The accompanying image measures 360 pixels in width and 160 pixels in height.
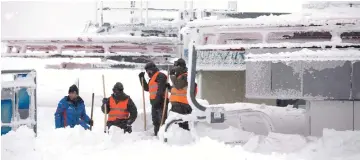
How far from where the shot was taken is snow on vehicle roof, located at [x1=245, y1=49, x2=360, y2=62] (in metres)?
6.16

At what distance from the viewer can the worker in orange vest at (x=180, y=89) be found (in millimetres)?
7262

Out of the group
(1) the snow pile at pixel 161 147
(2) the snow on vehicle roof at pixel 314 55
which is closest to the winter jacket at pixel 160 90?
(1) the snow pile at pixel 161 147

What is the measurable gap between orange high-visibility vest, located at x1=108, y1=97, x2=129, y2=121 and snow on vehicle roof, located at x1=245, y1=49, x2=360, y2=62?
227 centimetres

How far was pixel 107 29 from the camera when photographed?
12.5m

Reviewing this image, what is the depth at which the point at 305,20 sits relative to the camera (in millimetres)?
6328

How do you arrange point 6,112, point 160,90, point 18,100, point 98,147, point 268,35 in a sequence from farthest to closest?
point 160,90 < point 268,35 < point 98,147 < point 18,100 < point 6,112

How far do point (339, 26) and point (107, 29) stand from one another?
7.46m

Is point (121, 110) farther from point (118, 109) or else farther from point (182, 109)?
point (182, 109)

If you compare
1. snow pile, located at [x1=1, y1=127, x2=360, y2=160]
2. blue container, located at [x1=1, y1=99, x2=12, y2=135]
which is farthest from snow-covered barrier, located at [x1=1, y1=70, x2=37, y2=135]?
snow pile, located at [x1=1, y1=127, x2=360, y2=160]

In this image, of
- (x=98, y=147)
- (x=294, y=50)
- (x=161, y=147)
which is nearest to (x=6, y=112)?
(x=98, y=147)

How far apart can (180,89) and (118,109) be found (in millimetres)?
1031

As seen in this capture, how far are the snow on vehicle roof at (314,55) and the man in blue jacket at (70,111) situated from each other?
289 cm

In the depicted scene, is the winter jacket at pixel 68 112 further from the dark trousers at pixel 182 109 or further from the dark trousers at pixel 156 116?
the dark trousers at pixel 182 109

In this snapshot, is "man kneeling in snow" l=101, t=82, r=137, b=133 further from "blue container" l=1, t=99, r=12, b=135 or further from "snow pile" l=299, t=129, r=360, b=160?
"snow pile" l=299, t=129, r=360, b=160
